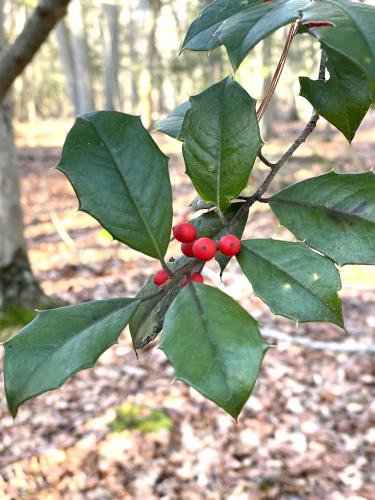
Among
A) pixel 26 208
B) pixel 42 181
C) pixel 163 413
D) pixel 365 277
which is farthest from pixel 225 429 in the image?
pixel 42 181

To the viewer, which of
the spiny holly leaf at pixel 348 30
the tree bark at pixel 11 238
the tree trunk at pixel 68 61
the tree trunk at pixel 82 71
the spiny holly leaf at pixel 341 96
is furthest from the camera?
the tree trunk at pixel 68 61

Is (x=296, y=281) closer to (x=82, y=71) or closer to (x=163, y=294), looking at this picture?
(x=163, y=294)

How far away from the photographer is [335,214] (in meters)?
0.61

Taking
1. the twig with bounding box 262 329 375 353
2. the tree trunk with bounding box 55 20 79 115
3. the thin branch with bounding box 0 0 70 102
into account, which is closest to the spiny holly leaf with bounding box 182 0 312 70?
the thin branch with bounding box 0 0 70 102

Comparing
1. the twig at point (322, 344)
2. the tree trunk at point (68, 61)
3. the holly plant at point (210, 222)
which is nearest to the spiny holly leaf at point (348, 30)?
the holly plant at point (210, 222)

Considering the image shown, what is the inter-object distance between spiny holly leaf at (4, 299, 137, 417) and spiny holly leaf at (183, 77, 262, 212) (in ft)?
0.59

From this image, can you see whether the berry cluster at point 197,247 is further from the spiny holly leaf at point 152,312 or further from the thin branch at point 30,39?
the thin branch at point 30,39

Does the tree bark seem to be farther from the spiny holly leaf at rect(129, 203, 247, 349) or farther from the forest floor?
the spiny holly leaf at rect(129, 203, 247, 349)

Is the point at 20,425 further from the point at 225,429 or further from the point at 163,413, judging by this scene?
the point at 225,429

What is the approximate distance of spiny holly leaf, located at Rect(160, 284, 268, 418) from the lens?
0.46m

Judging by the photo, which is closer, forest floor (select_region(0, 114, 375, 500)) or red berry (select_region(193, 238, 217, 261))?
red berry (select_region(193, 238, 217, 261))

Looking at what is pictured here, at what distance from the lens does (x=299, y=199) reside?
0.64 metres

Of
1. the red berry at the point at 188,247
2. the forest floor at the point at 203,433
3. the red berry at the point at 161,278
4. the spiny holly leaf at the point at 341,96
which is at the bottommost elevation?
the forest floor at the point at 203,433

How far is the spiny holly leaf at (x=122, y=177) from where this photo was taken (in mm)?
597
